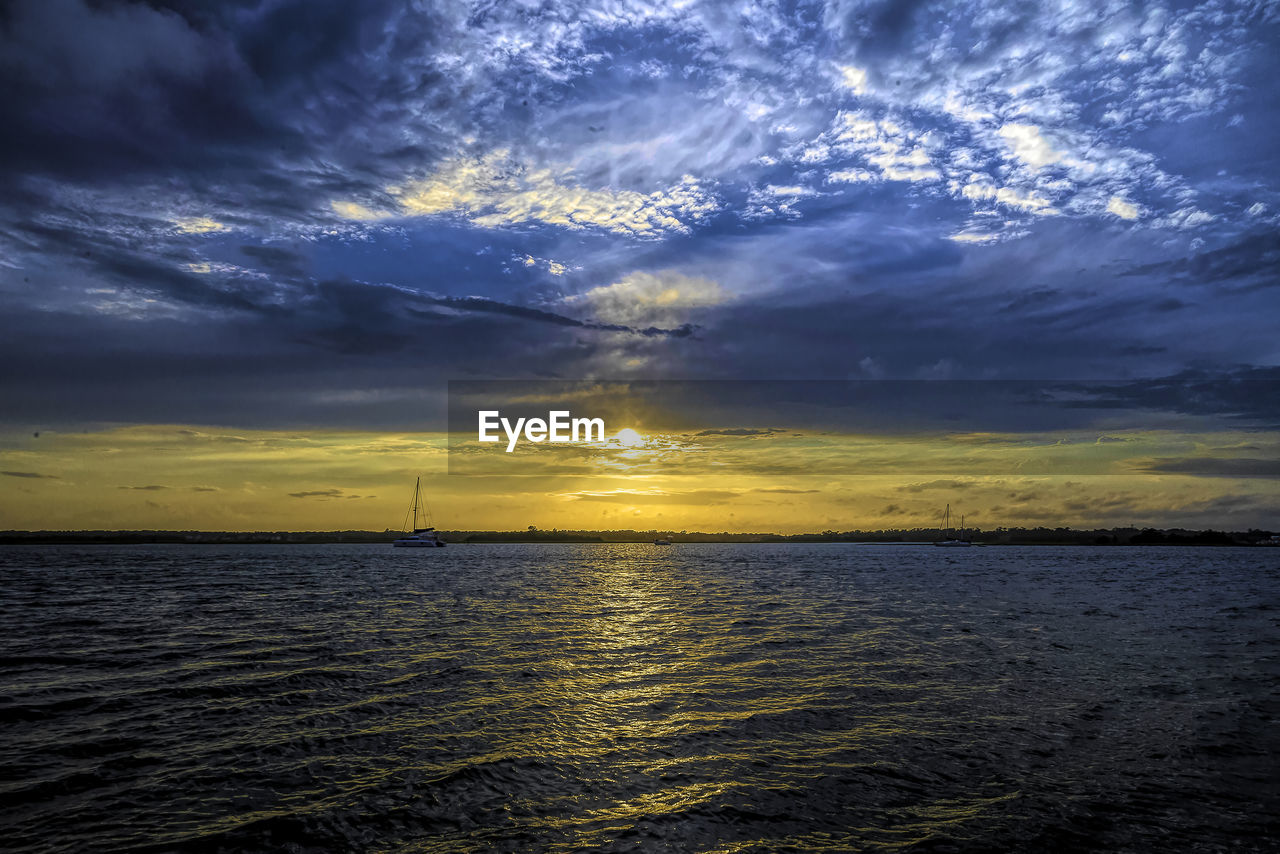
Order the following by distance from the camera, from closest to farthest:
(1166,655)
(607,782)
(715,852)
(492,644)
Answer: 1. (715,852)
2. (607,782)
3. (1166,655)
4. (492,644)

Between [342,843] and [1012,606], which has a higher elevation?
[342,843]

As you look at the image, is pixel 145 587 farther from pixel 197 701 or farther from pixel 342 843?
pixel 342 843

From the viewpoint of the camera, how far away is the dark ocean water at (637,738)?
11.1m

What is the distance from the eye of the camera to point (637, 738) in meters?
16.3

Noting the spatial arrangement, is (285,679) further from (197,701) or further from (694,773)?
(694,773)

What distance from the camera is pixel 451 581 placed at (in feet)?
251

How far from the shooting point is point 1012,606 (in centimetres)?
4806

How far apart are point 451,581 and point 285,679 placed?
5579cm

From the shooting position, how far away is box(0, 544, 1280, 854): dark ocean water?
11102 mm

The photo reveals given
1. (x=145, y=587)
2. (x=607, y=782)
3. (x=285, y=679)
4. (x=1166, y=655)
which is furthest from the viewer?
(x=145, y=587)

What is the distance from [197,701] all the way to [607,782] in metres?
14.1

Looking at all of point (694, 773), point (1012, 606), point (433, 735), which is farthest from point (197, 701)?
point (1012, 606)

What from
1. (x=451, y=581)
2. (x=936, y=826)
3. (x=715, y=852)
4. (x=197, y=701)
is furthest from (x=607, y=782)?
(x=451, y=581)

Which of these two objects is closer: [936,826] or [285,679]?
[936,826]
